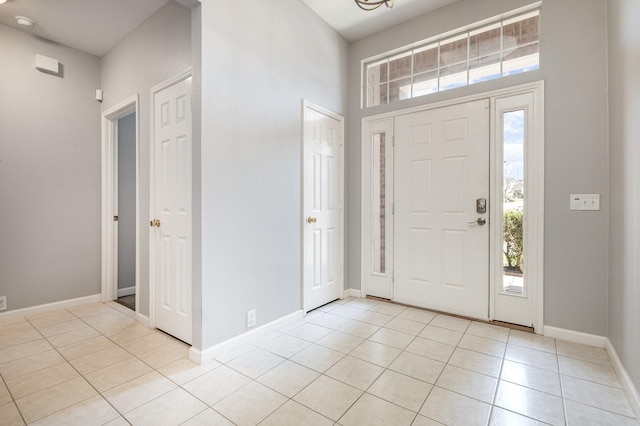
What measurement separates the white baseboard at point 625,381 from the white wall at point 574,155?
30 centimetres

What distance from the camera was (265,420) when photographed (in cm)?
151

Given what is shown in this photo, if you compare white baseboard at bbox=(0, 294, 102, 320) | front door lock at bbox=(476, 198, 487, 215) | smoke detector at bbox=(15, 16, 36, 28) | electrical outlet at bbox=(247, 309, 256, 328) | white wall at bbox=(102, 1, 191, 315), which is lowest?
white baseboard at bbox=(0, 294, 102, 320)

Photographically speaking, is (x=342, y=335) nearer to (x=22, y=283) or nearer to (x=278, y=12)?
(x=278, y=12)

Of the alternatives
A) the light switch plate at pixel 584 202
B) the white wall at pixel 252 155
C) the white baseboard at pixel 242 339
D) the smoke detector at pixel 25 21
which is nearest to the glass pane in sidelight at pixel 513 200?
the light switch plate at pixel 584 202


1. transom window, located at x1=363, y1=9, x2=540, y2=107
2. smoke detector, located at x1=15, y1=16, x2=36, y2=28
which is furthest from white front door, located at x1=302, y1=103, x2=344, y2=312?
smoke detector, located at x1=15, y1=16, x2=36, y2=28

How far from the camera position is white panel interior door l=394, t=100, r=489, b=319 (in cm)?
283

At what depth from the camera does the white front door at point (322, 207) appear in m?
3.02

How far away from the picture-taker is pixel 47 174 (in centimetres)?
322

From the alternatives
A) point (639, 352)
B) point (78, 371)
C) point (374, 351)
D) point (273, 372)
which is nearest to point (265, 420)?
point (273, 372)

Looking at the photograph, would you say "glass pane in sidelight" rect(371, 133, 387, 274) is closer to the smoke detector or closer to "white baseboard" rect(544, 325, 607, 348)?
"white baseboard" rect(544, 325, 607, 348)

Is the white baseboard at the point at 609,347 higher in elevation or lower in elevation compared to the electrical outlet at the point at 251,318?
lower

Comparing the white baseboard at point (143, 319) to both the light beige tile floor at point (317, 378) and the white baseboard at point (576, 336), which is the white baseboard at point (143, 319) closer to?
the light beige tile floor at point (317, 378)

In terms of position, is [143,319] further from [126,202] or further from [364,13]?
[364,13]

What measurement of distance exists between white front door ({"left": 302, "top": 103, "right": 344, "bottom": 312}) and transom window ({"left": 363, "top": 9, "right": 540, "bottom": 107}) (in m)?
0.72
